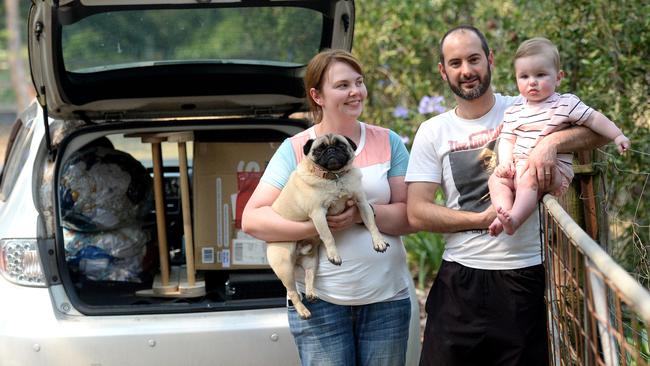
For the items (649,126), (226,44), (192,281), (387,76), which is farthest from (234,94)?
(387,76)

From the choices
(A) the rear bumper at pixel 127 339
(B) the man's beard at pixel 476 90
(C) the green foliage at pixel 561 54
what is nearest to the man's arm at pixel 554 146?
(B) the man's beard at pixel 476 90

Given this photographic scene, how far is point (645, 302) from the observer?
5.91 ft

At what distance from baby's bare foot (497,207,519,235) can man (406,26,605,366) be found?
129 mm

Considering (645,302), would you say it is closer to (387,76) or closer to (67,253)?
(67,253)

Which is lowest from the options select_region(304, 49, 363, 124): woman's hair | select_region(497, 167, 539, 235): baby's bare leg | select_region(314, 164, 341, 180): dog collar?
select_region(497, 167, 539, 235): baby's bare leg

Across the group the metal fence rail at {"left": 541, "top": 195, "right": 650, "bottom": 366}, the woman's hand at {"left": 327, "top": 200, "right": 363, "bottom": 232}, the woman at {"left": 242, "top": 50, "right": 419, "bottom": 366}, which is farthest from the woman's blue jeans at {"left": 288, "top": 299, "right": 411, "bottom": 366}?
the metal fence rail at {"left": 541, "top": 195, "right": 650, "bottom": 366}

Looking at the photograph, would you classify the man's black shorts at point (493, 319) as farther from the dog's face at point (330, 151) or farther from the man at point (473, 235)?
the dog's face at point (330, 151)

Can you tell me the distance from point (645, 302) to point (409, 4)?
21.3 ft

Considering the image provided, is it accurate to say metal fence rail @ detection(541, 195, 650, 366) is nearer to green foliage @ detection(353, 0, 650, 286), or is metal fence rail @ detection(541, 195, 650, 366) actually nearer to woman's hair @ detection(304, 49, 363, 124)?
green foliage @ detection(353, 0, 650, 286)

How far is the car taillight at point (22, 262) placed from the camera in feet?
14.1

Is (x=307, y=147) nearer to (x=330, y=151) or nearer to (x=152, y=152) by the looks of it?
(x=330, y=151)

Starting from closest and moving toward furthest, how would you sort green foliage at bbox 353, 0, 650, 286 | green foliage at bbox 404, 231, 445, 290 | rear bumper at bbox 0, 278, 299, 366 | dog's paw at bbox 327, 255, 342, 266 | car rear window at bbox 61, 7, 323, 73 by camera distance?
dog's paw at bbox 327, 255, 342, 266, rear bumper at bbox 0, 278, 299, 366, car rear window at bbox 61, 7, 323, 73, green foliage at bbox 353, 0, 650, 286, green foliage at bbox 404, 231, 445, 290

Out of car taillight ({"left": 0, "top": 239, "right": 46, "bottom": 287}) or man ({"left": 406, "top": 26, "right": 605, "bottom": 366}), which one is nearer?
man ({"left": 406, "top": 26, "right": 605, "bottom": 366})

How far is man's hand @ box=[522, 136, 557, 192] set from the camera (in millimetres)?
3184
